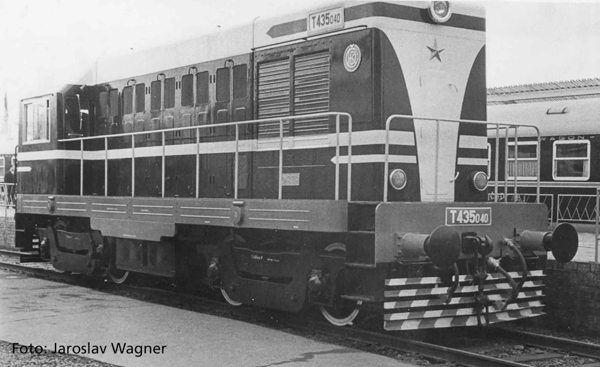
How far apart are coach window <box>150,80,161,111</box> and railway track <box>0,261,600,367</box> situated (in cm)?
296

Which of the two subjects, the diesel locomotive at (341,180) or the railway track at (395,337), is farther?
the diesel locomotive at (341,180)

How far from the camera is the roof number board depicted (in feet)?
28.6

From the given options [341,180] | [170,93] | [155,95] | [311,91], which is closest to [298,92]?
[311,91]

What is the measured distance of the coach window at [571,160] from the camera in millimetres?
17078

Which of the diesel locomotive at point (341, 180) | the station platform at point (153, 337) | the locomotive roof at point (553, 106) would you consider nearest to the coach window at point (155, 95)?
the diesel locomotive at point (341, 180)

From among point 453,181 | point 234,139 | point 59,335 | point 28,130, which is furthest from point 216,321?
point 28,130

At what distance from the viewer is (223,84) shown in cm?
1046

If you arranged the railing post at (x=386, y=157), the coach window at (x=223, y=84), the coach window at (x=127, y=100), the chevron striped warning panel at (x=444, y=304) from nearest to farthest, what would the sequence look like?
the chevron striped warning panel at (x=444, y=304)
the railing post at (x=386, y=157)
the coach window at (x=223, y=84)
the coach window at (x=127, y=100)

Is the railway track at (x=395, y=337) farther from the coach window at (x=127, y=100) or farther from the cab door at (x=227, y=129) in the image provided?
the coach window at (x=127, y=100)

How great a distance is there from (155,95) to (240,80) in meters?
2.20

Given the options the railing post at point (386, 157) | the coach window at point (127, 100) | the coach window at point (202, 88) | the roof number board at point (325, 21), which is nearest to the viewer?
the railing post at point (386, 157)

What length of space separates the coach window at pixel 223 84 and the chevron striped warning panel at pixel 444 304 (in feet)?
13.5

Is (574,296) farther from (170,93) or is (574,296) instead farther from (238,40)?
(170,93)

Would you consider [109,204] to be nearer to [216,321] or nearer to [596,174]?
[216,321]
